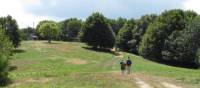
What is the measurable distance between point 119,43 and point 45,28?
26373 mm

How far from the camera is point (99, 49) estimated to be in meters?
135

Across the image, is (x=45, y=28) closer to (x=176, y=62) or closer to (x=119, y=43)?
(x=119, y=43)

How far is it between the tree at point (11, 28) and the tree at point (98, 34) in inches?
749

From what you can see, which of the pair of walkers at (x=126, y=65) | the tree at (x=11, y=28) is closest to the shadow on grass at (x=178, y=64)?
the tree at (x=11, y=28)

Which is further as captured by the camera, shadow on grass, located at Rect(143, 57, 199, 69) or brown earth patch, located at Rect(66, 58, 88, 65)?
shadow on grass, located at Rect(143, 57, 199, 69)

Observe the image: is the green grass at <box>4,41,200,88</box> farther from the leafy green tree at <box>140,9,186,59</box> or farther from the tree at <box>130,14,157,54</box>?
the tree at <box>130,14,157,54</box>

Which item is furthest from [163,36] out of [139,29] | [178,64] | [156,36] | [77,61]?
[139,29]

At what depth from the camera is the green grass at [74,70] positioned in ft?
163

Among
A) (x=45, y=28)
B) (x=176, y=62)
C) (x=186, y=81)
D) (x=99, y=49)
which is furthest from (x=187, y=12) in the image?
(x=186, y=81)

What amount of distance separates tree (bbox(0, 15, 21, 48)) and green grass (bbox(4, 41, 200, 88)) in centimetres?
357

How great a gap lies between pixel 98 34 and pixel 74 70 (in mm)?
56400

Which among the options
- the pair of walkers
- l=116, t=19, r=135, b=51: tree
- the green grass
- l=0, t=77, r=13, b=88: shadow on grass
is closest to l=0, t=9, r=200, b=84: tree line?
l=116, t=19, r=135, b=51: tree

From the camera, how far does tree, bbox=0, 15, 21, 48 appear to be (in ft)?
398

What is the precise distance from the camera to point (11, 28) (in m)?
124
